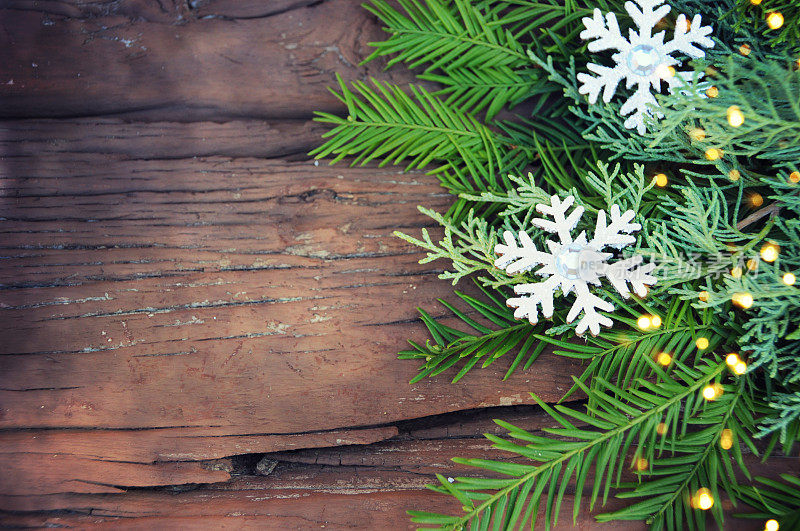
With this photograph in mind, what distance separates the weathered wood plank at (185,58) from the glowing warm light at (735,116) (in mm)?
576

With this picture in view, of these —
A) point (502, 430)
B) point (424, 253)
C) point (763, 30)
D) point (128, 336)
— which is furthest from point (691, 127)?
point (128, 336)

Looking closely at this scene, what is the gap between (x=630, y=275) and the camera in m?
0.74

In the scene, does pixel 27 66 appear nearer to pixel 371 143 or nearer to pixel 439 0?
pixel 371 143

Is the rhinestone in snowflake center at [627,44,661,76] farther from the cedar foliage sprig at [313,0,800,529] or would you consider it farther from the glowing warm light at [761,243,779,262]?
the glowing warm light at [761,243,779,262]

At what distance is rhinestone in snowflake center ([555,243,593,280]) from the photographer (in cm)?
75

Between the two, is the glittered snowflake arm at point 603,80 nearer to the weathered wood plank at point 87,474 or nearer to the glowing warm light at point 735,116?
the glowing warm light at point 735,116

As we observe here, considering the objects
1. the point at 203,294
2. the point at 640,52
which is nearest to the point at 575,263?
the point at 640,52

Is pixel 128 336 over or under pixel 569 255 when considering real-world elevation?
under

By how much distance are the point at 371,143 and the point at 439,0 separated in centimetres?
28

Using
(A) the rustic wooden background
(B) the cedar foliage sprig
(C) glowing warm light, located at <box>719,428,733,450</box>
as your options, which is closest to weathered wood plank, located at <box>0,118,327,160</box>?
(A) the rustic wooden background

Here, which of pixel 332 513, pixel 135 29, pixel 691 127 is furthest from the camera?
pixel 135 29

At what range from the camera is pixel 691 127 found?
0.72 metres

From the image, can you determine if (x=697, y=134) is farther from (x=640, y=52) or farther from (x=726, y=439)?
(x=726, y=439)

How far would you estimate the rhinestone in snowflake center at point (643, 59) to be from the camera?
30.8 inches
